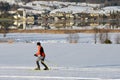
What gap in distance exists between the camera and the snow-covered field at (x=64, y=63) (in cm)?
1486

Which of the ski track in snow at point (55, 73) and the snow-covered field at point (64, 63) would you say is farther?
the snow-covered field at point (64, 63)

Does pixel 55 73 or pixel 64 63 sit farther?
pixel 64 63

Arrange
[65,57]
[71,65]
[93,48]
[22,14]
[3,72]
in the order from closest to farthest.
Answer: [3,72], [71,65], [65,57], [93,48], [22,14]

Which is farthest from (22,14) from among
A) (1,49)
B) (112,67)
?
(112,67)

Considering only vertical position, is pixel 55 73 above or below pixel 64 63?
above

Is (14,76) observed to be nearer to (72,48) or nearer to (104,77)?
(104,77)

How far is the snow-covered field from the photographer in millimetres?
14859

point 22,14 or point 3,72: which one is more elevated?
point 3,72

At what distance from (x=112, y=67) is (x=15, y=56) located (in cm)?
484

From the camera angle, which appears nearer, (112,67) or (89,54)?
(112,67)

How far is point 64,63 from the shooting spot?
17.8 meters

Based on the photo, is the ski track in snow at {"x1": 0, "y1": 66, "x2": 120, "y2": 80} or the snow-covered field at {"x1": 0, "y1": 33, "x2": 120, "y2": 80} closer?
the ski track in snow at {"x1": 0, "y1": 66, "x2": 120, "y2": 80}

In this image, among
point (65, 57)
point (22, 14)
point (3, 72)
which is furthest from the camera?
point (22, 14)

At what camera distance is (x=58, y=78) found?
47.2ft
